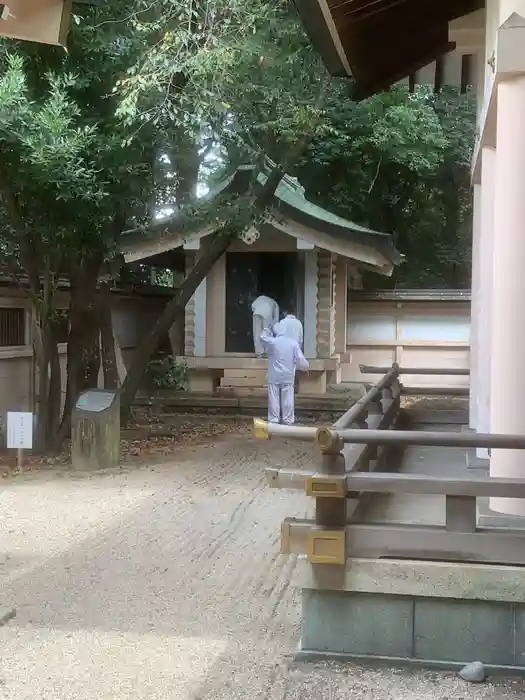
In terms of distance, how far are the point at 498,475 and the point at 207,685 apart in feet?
6.58

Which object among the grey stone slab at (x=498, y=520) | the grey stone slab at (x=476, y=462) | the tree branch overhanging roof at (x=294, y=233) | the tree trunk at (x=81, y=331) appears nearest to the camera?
the grey stone slab at (x=498, y=520)

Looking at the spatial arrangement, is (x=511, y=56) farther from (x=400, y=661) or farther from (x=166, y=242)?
(x=166, y=242)

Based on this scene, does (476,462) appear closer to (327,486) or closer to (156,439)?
(327,486)

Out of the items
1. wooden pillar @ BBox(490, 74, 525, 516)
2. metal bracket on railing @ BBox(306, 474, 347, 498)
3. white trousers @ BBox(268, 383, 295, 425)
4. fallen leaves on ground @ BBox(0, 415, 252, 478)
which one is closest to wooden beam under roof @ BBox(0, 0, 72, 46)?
wooden pillar @ BBox(490, 74, 525, 516)

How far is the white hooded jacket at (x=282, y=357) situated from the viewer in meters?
12.5

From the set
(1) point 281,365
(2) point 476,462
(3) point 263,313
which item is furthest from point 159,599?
A: (3) point 263,313

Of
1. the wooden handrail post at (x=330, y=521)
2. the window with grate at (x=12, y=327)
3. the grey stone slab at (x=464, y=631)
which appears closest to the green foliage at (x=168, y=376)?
the window with grate at (x=12, y=327)

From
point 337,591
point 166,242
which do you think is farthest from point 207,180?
point 337,591

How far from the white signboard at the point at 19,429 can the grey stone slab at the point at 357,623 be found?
6.16 meters

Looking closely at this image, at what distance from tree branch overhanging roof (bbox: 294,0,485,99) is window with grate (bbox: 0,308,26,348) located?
6.48 metres

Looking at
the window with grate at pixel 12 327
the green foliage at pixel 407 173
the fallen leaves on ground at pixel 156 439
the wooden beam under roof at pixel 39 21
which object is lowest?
the fallen leaves on ground at pixel 156 439

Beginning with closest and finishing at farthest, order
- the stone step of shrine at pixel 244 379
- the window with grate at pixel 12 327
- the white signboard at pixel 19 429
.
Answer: the white signboard at pixel 19 429
the window with grate at pixel 12 327
the stone step of shrine at pixel 244 379

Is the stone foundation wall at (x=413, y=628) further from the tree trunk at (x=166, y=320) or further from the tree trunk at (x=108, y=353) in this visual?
the tree trunk at (x=166, y=320)

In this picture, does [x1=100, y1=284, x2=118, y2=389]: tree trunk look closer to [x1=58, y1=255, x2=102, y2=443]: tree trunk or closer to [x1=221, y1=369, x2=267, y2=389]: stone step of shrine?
[x1=58, y1=255, x2=102, y2=443]: tree trunk
